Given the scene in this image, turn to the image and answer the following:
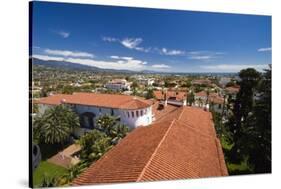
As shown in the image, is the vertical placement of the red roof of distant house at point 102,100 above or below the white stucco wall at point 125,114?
above

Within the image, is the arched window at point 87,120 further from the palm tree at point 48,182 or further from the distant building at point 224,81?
the distant building at point 224,81

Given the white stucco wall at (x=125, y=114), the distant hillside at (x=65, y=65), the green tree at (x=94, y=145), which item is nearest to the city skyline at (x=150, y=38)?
the distant hillside at (x=65, y=65)

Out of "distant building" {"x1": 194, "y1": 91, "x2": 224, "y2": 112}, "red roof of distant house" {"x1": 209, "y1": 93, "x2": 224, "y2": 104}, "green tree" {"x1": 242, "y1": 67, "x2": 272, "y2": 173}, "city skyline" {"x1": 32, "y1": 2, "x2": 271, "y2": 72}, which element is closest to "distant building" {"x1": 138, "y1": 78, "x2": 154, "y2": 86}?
"city skyline" {"x1": 32, "y1": 2, "x2": 271, "y2": 72}

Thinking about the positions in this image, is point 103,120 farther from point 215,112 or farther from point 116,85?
point 215,112

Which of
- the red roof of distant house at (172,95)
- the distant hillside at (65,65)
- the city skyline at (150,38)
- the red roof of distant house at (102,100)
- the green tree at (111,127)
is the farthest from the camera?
the red roof of distant house at (172,95)

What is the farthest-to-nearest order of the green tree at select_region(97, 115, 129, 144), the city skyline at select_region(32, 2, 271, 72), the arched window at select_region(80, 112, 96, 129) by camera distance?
1. the green tree at select_region(97, 115, 129, 144)
2. the arched window at select_region(80, 112, 96, 129)
3. the city skyline at select_region(32, 2, 271, 72)

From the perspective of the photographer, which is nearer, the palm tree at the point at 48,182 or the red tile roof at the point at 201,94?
the palm tree at the point at 48,182

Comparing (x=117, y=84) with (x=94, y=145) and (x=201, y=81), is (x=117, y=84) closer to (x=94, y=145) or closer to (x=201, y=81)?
(x=94, y=145)

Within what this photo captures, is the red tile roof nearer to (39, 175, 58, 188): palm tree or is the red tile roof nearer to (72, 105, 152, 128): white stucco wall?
(72, 105, 152, 128): white stucco wall
